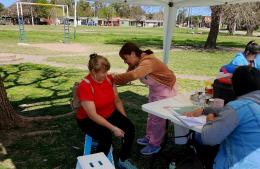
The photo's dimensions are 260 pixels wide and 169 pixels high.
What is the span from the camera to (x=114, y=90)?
3.69 meters

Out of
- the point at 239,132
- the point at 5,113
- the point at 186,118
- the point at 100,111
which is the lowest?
the point at 5,113

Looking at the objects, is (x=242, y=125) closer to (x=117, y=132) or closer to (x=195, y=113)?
(x=195, y=113)

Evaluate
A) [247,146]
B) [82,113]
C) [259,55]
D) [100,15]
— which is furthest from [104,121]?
[100,15]

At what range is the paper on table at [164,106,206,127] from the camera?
108 inches

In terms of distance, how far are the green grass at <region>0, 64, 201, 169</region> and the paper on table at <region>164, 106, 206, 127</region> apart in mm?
823

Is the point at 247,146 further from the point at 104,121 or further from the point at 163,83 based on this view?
the point at 163,83

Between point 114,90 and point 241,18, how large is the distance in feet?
57.6

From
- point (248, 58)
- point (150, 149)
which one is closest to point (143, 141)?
point (150, 149)

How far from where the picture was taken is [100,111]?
3477mm

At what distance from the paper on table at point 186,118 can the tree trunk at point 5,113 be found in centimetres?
259

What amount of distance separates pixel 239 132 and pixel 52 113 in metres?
4.20

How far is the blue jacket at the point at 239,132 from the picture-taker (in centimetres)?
205

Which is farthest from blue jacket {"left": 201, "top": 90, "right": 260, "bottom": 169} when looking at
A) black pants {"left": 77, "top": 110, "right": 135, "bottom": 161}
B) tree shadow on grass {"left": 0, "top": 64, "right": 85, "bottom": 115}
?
tree shadow on grass {"left": 0, "top": 64, "right": 85, "bottom": 115}

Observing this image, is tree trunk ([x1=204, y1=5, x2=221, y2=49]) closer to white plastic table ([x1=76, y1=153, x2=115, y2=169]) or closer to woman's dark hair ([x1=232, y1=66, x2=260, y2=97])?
woman's dark hair ([x1=232, y1=66, x2=260, y2=97])
